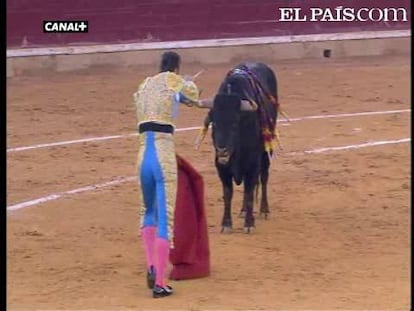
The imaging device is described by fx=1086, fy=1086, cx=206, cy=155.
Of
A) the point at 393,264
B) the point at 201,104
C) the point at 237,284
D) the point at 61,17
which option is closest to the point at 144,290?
the point at 237,284

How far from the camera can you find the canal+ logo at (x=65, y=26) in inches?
523

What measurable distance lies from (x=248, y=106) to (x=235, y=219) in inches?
34.2

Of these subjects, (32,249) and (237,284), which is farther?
(32,249)

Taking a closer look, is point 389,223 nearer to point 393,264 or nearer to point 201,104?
point 393,264

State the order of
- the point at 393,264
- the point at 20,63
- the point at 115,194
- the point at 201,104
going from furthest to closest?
the point at 20,63 → the point at 115,194 → the point at 393,264 → the point at 201,104

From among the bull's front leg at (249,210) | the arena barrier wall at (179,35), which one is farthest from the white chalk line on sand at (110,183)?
the arena barrier wall at (179,35)

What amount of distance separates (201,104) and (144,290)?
890mm

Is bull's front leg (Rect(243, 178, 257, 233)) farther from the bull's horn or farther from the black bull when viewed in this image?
the bull's horn

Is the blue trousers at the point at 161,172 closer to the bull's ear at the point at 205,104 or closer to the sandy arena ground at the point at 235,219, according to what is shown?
the bull's ear at the point at 205,104

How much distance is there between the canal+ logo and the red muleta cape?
325 inches

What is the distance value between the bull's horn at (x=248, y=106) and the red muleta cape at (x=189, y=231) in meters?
0.64

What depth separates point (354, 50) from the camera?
14.4 meters

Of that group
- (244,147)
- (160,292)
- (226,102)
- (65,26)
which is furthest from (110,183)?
(65,26)

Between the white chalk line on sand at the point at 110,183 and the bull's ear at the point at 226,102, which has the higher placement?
the bull's ear at the point at 226,102
